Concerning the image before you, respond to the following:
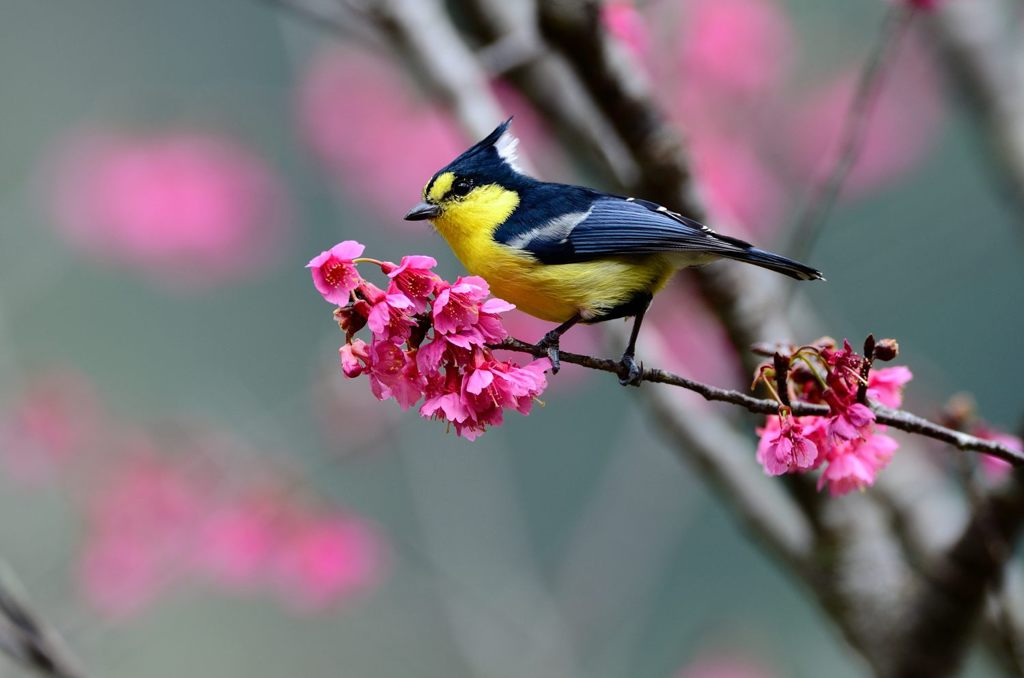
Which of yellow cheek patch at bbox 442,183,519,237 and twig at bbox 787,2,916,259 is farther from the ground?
yellow cheek patch at bbox 442,183,519,237

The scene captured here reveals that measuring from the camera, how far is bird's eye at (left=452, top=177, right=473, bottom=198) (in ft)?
6.13

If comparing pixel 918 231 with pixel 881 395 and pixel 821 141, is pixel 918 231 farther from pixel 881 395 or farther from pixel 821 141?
pixel 881 395

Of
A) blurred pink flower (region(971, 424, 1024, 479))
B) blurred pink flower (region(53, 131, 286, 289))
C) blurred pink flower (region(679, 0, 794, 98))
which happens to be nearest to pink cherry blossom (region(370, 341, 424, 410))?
blurred pink flower (region(971, 424, 1024, 479))

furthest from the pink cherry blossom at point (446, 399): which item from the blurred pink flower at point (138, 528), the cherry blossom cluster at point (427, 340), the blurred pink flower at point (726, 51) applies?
the blurred pink flower at point (726, 51)

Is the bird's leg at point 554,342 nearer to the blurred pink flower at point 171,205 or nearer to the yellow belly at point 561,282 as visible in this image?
the yellow belly at point 561,282

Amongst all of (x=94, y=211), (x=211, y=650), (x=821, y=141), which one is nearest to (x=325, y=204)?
(x=94, y=211)

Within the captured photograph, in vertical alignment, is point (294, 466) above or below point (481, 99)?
below

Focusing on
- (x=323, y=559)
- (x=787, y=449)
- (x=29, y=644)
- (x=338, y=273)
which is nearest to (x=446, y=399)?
(x=338, y=273)

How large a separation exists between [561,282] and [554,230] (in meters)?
0.10

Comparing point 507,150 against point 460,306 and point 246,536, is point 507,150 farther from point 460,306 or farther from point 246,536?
point 246,536

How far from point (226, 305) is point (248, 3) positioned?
225 centimetres

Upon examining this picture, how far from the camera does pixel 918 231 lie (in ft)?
20.8

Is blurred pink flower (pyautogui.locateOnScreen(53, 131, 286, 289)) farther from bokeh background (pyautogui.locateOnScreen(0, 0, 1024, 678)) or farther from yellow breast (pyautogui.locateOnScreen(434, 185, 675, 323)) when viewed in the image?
yellow breast (pyautogui.locateOnScreen(434, 185, 675, 323))

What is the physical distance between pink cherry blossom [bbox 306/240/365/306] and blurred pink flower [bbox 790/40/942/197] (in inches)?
148
